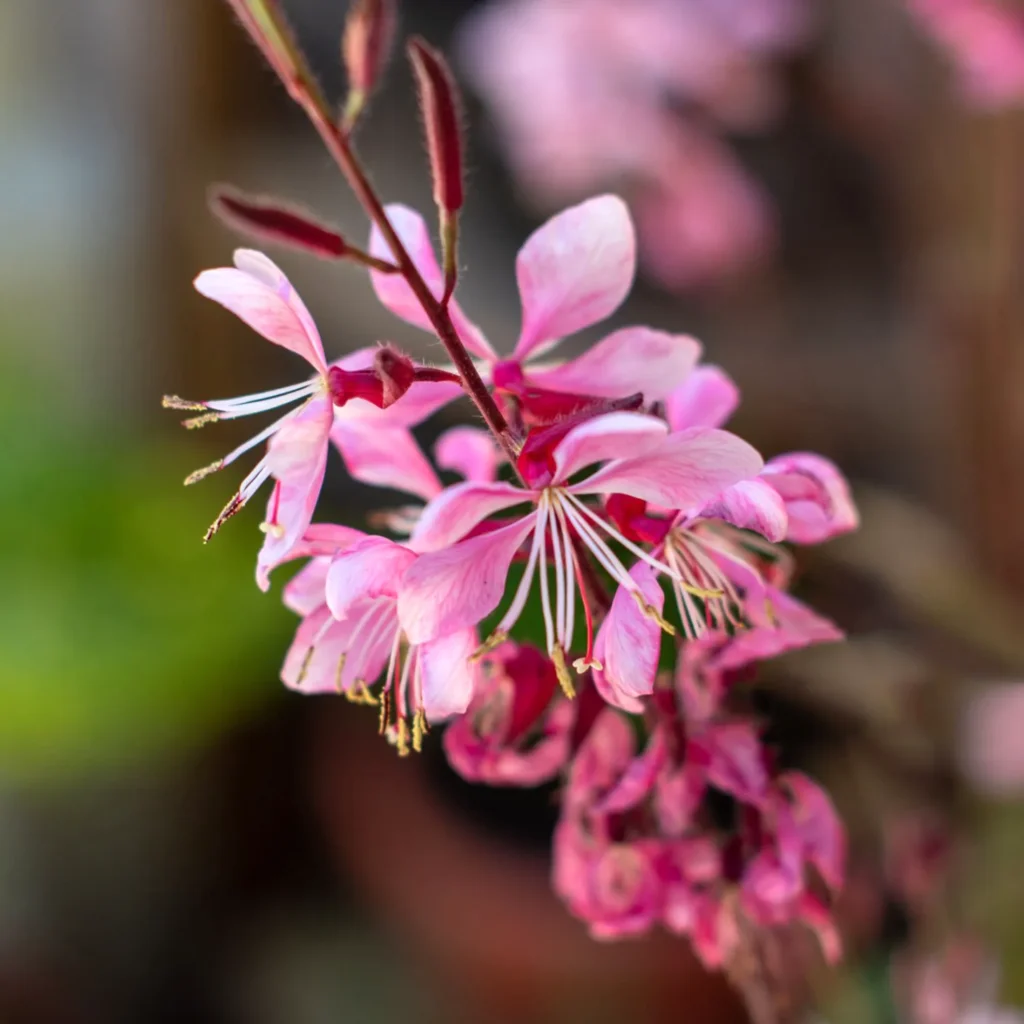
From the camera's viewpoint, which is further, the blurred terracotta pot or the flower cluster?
the blurred terracotta pot

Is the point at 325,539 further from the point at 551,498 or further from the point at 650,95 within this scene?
the point at 650,95

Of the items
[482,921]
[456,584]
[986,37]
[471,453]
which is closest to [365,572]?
[456,584]

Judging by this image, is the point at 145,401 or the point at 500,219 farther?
the point at 145,401

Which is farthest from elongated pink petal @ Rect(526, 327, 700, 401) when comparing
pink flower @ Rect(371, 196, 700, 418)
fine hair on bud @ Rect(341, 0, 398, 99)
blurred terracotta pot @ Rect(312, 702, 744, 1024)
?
blurred terracotta pot @ Rect(312, 702, 744, 1024)

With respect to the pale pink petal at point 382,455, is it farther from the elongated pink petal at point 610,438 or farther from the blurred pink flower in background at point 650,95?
the blurred pink flower in background at point 650,95

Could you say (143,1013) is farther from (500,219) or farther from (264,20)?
(264,20)

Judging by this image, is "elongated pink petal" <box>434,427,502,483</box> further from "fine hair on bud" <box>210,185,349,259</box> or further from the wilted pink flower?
the wilted pink flower

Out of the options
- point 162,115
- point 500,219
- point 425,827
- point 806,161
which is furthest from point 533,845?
point 162,115
